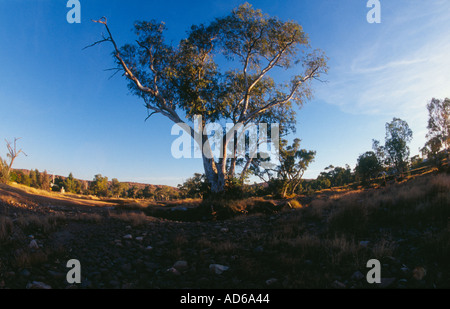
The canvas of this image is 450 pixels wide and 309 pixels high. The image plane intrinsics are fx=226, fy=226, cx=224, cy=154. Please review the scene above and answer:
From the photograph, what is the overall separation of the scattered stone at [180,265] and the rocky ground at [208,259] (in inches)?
0.7

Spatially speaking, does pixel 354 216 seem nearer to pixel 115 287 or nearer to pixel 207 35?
pixel 115 287

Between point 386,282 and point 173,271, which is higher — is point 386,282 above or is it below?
above

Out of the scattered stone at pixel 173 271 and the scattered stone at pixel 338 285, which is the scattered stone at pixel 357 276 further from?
the scattered stone at pixel 173 271

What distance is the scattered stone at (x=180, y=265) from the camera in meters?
4.31

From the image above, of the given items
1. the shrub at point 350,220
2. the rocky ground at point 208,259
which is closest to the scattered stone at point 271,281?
the rocky ground at point 208,259

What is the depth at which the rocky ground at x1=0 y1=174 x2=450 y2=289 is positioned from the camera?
3.54m

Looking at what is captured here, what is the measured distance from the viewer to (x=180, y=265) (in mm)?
4371

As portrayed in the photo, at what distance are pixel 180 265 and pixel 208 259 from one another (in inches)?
23.9

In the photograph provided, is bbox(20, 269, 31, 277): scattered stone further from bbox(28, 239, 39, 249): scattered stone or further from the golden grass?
the golden grass

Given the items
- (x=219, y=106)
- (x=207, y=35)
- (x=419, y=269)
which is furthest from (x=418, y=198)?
(x=207, y=35)

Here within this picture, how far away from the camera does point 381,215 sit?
20.9ft

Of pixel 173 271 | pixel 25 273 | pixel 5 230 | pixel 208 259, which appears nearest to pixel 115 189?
pixel 5 230

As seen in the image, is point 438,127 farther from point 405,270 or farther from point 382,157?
point 405,270

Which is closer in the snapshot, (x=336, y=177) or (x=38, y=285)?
(x=38, y=285)
